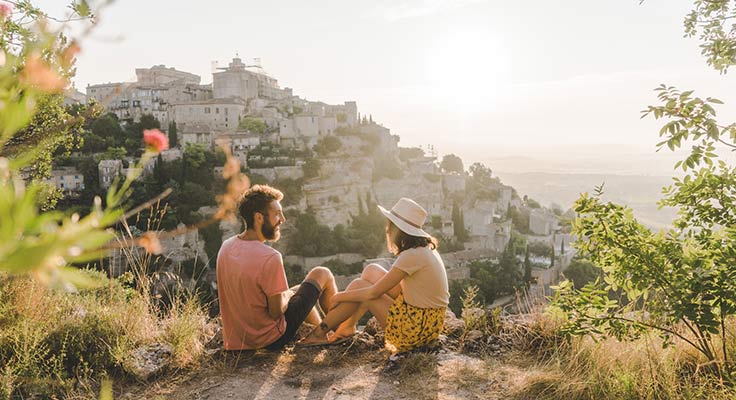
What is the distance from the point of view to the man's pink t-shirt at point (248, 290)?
260 cm

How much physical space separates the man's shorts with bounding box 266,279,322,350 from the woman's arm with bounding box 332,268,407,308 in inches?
5.8

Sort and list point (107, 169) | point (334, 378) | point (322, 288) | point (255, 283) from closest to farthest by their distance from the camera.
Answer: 1. point (334, 378)
2. point (255, 283)
3. point (322, 288)
4. point (107, 169)

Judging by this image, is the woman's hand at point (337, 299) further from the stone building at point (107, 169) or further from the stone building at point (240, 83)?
the stone building at point (240, 83)

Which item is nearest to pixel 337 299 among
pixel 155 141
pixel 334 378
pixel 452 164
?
pixel 334 378

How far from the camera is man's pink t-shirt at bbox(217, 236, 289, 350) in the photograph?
2604 millimetres

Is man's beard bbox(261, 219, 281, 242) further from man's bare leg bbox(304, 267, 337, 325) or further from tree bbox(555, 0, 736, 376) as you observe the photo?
tree bbox(555, 0, 736, 376)

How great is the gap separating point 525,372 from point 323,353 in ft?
3.53

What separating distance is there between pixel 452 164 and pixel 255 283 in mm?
50956

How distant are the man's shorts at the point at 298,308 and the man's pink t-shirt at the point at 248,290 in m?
0.04

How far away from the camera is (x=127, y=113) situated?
38.1 meters

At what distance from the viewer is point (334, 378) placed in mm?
2514

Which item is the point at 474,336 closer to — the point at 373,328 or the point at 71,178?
the point at 373,328

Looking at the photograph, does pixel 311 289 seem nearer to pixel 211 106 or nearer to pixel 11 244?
pixel 11 244

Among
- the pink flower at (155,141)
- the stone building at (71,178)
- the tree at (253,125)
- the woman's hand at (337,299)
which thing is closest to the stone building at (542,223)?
the tree at (253,125)
